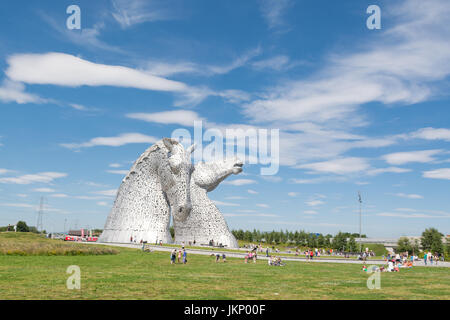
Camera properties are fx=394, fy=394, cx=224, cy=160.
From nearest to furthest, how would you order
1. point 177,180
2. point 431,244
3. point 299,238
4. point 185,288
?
point 185,288 < point 177,180 < point 431,244 < point 299,238

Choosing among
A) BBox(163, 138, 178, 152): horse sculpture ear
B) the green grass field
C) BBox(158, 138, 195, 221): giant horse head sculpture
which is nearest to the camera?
the green grass field

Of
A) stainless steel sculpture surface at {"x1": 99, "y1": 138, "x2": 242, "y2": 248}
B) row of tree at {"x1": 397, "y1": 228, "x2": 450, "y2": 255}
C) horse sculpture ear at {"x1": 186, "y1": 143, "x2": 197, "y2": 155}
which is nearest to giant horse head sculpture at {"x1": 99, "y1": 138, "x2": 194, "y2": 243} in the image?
stainless steel sculpture surface at {"x1": 99, "y1": 138, "x2": 242, "y2": 248}

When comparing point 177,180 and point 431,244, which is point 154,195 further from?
point 431,244

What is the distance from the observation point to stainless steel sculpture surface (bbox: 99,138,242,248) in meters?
36.7

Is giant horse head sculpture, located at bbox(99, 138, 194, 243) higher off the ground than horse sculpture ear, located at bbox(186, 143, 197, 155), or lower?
lower

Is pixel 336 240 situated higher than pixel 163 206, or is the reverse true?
pixel 163 206

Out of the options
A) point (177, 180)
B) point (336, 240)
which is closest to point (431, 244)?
point (336, 240)

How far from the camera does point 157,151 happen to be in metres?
37.2

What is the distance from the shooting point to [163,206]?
37.6m

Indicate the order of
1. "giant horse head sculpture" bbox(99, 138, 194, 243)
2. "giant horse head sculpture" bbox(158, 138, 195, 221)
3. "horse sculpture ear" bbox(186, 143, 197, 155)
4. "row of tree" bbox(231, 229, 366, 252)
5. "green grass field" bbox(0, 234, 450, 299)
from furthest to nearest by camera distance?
"row of tree" bbox(231, 229, 366, 252)
"horse sculpture ear" bbox(186, 143, 197, 155)
"giant horse head sculpture" bbox(99, 138, 194, 243)
"giant horse head sculpture" bbox(158, 138, 195, 221)
"green grass field" bbox(0, 234, 450, 299)

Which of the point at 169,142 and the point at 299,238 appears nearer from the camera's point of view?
the point at 169,142

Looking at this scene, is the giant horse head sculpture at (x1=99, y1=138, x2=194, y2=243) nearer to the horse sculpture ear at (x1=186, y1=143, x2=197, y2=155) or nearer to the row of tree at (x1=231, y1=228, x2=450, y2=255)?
the horse sculpture ear at (x1=186, y1=143, x2=197, y2=155)

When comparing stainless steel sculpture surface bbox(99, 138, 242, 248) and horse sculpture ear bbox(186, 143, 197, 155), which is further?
horse sculpture ear bbox(186, 143, 197, 155)
